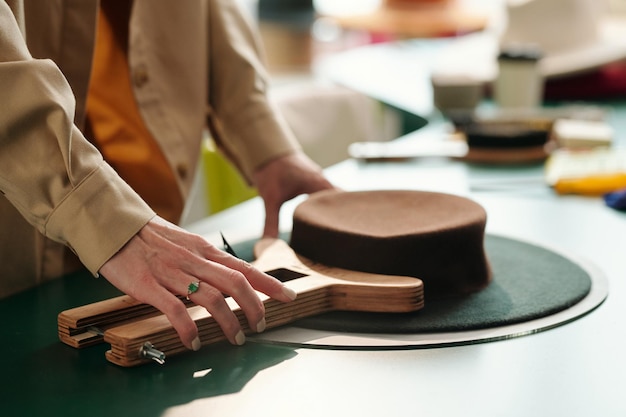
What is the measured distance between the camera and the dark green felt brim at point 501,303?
38.6 inches

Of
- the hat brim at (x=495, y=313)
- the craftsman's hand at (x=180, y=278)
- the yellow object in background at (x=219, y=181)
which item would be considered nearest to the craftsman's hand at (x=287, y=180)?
the hat brim at (x=495, y=313)

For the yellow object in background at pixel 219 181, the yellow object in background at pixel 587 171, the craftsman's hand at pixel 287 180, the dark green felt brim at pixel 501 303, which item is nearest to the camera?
the dark green felt brim at pixel 501 303

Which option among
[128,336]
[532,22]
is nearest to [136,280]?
[128,336]

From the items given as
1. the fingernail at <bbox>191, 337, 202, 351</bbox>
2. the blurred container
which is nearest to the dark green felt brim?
the fingernail at <bbox>191, 337, 202, 351</bbox>

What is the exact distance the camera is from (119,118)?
1440 mm

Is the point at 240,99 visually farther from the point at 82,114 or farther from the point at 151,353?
the point at 151,353

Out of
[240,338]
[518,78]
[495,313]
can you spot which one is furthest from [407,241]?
[518,78]

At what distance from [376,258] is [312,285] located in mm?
89

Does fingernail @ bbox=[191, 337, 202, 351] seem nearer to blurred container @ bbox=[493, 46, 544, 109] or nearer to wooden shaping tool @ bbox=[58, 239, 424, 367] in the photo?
wooden shaping tool @ bbox=[58, 239, 424, 367]

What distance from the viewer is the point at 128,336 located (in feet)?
2.89

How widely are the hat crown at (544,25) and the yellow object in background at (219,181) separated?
945mm

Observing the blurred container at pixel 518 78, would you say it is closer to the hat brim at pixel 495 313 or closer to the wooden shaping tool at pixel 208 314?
the hat brim at pixel 495 313

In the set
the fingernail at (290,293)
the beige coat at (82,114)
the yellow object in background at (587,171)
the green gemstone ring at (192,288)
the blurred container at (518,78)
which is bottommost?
the yellow object in background at (587,171)

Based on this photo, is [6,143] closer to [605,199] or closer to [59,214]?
[59,214]
